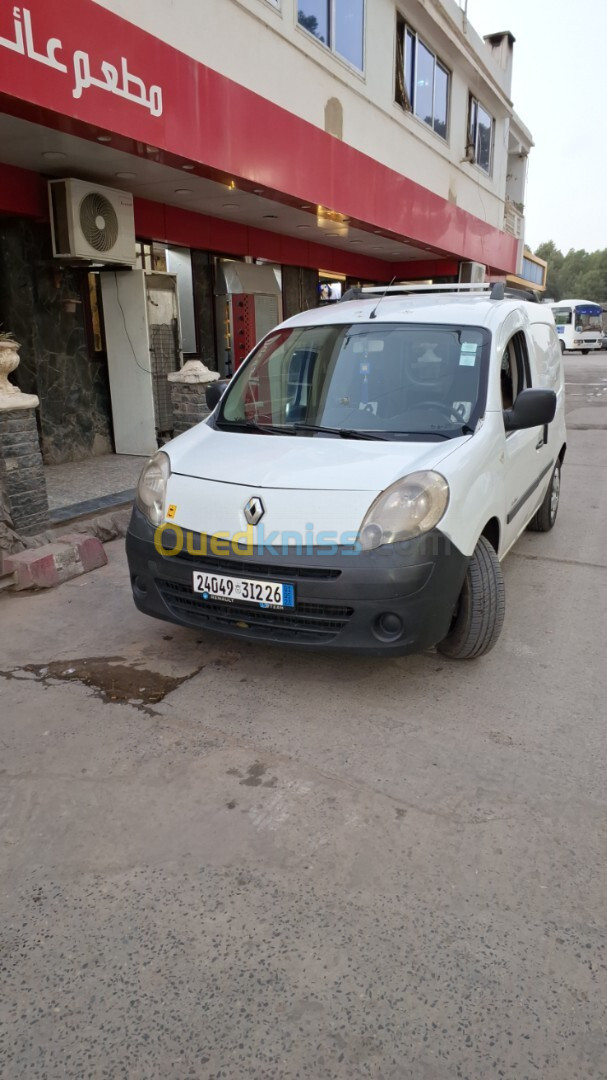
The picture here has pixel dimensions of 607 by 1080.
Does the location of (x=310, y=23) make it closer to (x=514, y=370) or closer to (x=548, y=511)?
(x=548, y=511)

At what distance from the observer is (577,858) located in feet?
7.95

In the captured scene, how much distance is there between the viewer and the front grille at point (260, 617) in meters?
3.22

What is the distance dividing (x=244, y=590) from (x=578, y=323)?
4377cm

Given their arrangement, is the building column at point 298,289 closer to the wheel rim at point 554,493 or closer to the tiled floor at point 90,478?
the tiled floor at point 90,478

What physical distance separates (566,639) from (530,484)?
120cm

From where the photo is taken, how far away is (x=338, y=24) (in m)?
10.9

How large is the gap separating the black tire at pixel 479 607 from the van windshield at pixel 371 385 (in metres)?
0.67

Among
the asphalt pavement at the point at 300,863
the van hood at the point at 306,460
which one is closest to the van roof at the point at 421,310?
the van hood at the point at 306,460

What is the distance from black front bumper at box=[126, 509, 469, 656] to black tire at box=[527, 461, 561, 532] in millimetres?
3167

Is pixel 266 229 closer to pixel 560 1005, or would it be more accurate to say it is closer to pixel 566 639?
pixel 566 639

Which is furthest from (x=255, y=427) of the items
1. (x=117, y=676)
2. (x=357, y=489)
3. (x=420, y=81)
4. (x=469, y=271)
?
(x=469, y=271)

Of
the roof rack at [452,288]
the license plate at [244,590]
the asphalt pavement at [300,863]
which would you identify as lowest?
the asphalt pavement at [300,863]

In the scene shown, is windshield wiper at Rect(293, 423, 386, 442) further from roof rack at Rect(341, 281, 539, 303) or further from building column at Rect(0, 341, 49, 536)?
building column at Rect(0, 341, 49, 536)

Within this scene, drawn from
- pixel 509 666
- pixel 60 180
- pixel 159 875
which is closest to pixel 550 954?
pixel 159 875
